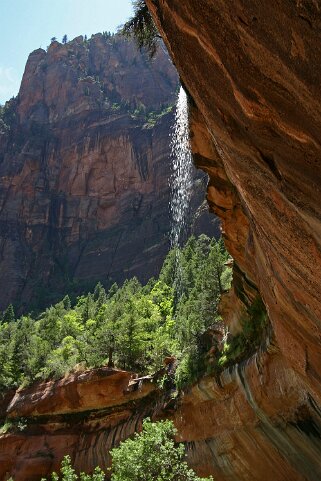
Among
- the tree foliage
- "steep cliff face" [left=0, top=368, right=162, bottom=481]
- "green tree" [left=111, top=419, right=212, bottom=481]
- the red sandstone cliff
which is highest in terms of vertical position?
the tree foliage

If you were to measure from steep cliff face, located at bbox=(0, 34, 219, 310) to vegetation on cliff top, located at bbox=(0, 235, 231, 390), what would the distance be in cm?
3013

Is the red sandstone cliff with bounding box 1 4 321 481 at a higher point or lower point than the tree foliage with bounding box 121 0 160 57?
A: lower

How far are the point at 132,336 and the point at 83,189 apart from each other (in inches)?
2636

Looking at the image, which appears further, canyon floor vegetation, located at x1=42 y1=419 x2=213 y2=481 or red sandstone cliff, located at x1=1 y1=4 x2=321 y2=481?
canyon floor vegetation, located at x1=42 y1=419 x2=213 y2=481

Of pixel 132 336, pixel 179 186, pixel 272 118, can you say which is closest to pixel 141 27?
pixel 272 118

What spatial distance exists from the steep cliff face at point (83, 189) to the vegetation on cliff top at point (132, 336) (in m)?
30.1

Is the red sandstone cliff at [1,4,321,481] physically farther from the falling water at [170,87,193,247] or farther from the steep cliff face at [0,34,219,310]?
the steep cliff face at [0,34,219,310]

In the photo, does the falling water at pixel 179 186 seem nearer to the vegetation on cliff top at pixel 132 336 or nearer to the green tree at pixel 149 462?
the vegetation on cliff top at pixel 132 336

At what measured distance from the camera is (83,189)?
318 ft

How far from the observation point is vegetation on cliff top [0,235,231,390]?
29825 mm

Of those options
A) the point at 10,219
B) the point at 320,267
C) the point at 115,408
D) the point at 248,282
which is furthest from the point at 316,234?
the point at 10,219

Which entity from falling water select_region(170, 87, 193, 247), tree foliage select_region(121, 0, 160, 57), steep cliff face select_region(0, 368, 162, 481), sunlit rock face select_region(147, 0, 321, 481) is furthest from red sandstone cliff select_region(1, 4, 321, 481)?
falling water select_region(170, 87, 193, 247)

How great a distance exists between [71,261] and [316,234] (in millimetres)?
89741

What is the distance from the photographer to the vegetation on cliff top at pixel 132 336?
97.9 ft
